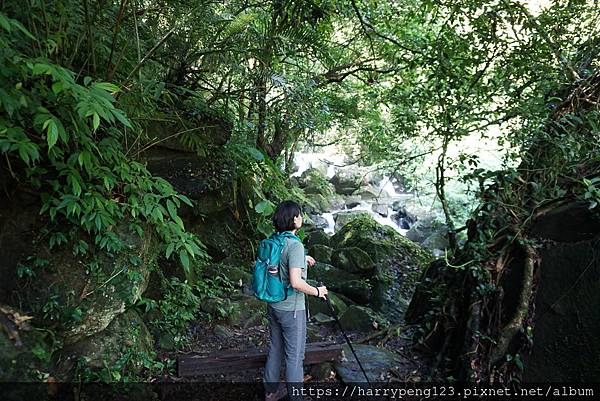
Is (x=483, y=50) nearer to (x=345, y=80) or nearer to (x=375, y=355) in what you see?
(x=375, y=355)

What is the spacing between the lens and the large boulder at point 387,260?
709cm

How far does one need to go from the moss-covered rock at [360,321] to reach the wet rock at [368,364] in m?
0.91

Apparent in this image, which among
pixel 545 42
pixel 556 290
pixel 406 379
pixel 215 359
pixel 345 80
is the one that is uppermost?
pixel 345 80

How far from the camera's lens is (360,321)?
5.53 m

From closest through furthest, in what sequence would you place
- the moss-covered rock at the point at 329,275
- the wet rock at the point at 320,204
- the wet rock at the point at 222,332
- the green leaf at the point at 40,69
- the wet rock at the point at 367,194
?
the green leaf at the point at 40,69, the wet rock at the point at 222,332, the moss-covered rock at the point at 329,275, the wet rock at the point at 320,204, the wet rock at the point at 367,194

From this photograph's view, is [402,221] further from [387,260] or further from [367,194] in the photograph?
[387,260]

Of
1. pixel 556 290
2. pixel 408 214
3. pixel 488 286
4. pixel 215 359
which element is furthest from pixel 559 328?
pixel 408 214

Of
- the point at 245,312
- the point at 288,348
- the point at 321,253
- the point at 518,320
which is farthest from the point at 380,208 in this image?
the point at 288,348

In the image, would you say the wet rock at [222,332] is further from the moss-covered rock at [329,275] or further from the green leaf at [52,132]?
the green leaf at [52,132]

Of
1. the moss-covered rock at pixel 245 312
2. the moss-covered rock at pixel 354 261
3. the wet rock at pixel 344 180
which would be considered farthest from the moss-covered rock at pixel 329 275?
the wet rock at pixel 344 180

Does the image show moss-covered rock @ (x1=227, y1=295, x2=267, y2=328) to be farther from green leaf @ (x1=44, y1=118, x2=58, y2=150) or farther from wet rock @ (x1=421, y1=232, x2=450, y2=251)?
wet rock @ (x1=421, y1=232, x2=450, y2=251)

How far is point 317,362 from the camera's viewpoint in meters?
3.98

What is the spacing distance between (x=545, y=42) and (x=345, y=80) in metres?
4.72

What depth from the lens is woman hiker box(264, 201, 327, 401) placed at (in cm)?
311
